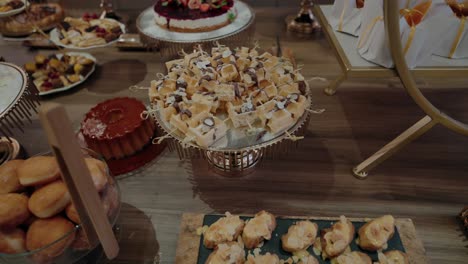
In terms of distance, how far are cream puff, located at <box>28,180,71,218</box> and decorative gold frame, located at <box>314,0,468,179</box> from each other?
27.1 inches

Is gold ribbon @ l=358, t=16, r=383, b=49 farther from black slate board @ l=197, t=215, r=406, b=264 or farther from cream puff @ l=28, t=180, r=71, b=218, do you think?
cream puff @ l=28, t=180, r=71, b=218

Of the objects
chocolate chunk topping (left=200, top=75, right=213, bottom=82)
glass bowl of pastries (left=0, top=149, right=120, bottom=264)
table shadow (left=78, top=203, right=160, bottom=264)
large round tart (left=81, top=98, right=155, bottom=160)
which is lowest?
table shadow (left=78, top=203, right=160, bottom=264)

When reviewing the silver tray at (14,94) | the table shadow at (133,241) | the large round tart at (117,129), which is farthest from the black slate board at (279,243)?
the silver tray at (14,94)

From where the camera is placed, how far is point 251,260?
72 cm

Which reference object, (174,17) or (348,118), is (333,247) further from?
(174,17)

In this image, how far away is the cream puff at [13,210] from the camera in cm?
61

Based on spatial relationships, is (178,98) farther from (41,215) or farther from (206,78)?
(41,215)

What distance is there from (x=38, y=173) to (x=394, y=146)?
92 cm

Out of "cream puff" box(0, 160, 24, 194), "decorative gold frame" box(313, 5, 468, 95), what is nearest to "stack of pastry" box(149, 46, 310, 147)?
"decorative gold frame" box(313, 5, 468, 95)

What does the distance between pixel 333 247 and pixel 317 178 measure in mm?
293

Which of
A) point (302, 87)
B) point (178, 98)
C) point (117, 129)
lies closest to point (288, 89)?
point (302, 87)

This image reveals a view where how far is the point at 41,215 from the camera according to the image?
628 mm

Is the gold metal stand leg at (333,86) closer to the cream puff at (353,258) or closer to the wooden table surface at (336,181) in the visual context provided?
the wooden table surface at (336,181)

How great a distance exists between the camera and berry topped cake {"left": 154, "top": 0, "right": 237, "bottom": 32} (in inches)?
50.5
